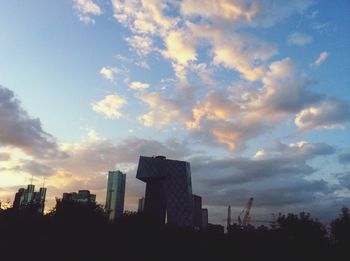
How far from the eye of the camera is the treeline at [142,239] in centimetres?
5356

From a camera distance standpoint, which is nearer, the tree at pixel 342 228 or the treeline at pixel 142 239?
the treeline at pixel 142 239

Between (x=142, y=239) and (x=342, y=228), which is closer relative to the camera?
(x=142, y=239)

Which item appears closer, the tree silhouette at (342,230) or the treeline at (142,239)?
the treeline at (142,239)

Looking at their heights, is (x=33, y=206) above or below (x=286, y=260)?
above

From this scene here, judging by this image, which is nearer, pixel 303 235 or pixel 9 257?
pixel 9 257

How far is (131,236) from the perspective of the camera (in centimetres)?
7231

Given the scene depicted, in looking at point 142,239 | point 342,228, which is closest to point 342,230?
point 342,228

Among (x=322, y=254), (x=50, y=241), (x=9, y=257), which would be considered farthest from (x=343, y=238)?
(x=9, y=257)

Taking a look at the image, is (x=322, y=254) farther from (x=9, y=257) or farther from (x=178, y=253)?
(x=9, y=257)

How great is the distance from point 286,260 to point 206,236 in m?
27.0

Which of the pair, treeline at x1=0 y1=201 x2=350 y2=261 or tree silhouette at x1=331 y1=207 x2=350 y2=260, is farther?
tree silhouette at x1=331 y1=207 x2=350 y2=260

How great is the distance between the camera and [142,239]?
71.2 metres

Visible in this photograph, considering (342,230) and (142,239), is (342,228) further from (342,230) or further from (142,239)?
(142,239)

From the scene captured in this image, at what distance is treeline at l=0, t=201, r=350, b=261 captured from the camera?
53562 mm
